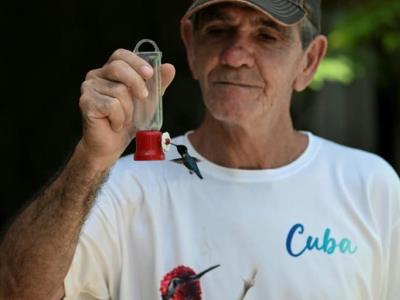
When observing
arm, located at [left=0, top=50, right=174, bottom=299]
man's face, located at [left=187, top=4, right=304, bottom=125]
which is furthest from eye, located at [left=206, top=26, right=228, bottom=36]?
arm, located at [left=0, top=50, right=174, bottom=299]

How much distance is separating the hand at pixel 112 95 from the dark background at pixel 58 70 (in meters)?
4.03

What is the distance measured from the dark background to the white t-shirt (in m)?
3.39

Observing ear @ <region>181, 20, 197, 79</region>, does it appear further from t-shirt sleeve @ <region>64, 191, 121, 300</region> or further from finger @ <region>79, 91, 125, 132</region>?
finger @ <region>79, 91, 125, 132</region>

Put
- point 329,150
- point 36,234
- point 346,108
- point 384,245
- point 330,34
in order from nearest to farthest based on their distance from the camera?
point 36,234 < point 384,245 < point 329,150 < point 330,34 < point 346,108

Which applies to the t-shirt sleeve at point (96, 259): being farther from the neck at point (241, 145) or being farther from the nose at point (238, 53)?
the nose at point (238, 53)

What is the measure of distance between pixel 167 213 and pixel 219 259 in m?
0.25

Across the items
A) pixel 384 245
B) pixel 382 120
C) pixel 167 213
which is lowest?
pixel 382 120

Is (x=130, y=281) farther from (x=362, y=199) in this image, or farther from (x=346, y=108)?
(x=346, y=108)

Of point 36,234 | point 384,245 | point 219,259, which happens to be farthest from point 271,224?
point 36,234

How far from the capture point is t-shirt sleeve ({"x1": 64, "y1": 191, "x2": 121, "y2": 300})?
9.55 ft

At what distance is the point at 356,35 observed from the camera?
581 centimetres

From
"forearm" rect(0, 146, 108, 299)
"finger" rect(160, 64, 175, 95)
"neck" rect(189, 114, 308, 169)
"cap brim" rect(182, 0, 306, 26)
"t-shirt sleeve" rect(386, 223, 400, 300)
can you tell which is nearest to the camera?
"finger" rect(160, 64, 175, 95)

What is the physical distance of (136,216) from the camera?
3.07 m

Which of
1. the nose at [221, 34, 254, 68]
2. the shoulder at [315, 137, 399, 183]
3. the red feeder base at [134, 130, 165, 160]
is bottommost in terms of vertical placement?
the shoulder at [315, 137, 399, 183]
